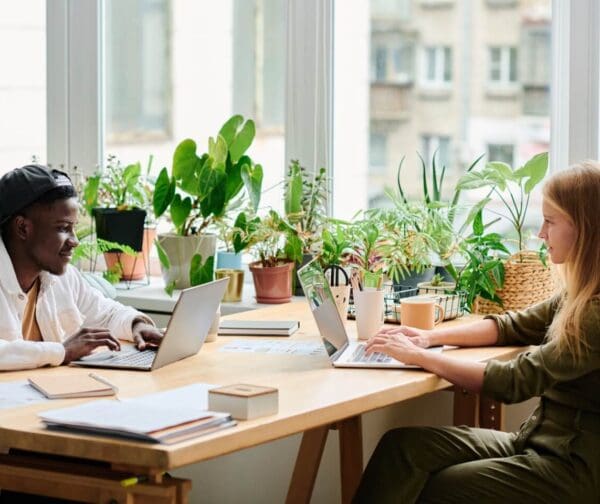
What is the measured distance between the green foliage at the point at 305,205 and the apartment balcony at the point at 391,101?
0.92 feet

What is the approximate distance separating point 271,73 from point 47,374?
6.05 ft

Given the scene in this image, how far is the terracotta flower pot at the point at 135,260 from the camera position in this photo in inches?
158

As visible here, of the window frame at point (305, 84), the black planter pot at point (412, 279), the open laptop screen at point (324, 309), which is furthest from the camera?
the window frame at point (305, 84)

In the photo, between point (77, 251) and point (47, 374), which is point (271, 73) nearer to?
point (77, 251)

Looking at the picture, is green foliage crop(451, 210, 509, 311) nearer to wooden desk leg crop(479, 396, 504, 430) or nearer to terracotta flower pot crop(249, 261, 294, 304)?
wooden desk leg crop(479, 396, 504, 430)

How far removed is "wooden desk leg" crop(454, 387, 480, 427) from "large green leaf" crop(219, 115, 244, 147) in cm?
121

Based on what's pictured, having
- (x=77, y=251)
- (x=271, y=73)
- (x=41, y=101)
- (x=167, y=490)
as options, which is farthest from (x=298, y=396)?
(x=41, y=101)

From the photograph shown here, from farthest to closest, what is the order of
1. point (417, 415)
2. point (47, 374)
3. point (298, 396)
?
point (417, 415)
point (47, 374)
point (298, 396)

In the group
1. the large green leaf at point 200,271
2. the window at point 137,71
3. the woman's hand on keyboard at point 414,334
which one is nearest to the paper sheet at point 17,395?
the woman's hand on keyboard at point 414,334

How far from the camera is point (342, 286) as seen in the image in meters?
3.06

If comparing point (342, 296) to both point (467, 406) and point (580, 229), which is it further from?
point (580, 229)

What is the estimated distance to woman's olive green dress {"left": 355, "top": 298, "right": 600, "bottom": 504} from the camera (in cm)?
239

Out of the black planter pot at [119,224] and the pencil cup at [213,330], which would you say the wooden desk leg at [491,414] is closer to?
the pencil cup at [213,330]

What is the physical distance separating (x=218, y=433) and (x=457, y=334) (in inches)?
39.4
